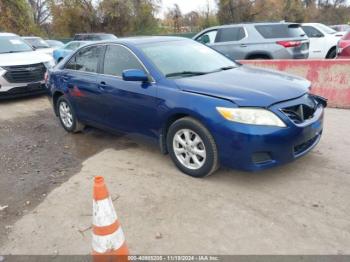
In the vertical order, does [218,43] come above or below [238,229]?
above

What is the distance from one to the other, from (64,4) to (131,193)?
104 ft

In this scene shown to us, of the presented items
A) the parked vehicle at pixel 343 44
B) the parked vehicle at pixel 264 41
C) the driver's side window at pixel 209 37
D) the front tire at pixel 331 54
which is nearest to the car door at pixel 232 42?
the parked vehicle at pixel 264 41

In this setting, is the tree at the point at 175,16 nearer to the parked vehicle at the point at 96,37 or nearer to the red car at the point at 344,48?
the parked vehicle at the point at 96,37

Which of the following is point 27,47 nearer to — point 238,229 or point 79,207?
point 79,207

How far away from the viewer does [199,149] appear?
13.3ft

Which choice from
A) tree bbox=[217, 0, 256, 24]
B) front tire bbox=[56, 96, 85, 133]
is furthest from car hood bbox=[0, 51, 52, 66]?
tree bbox=[217, 0, 256, 24]

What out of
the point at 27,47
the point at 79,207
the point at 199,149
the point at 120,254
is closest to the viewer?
the point at 120,254

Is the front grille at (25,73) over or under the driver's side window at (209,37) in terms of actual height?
under

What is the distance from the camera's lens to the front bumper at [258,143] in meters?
3.59

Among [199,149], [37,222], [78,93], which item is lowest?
[37,222]

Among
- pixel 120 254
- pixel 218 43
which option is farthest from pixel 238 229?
pixel 218 43

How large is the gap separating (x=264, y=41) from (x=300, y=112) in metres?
6.16

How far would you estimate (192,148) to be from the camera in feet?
13.4

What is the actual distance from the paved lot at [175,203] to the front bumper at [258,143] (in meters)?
0.34
